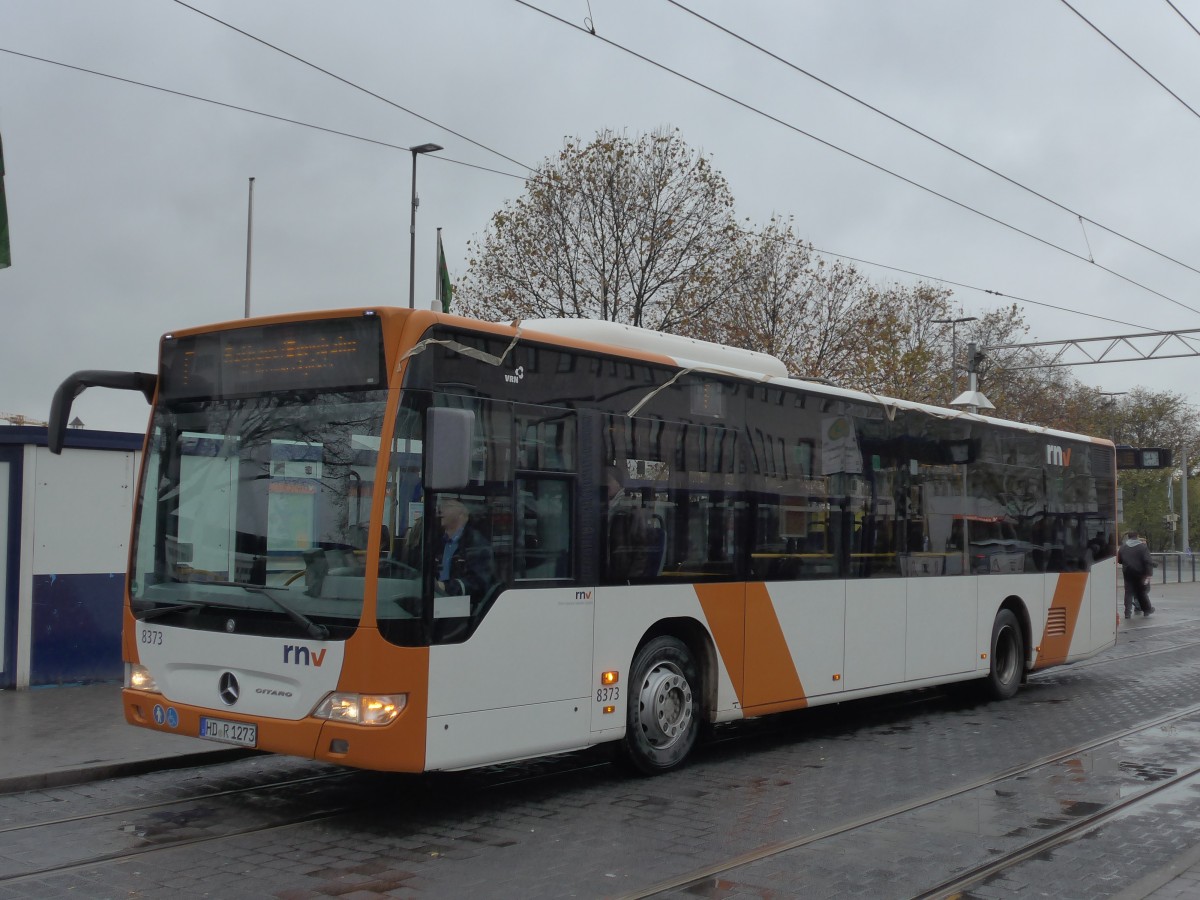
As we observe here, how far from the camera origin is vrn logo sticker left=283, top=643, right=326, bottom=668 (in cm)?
687

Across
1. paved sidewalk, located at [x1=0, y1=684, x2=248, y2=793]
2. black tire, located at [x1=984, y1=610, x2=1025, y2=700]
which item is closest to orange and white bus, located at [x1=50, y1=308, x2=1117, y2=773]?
paved sidewalk, located at [x1=0, y1=684, x2=248, y2=793]

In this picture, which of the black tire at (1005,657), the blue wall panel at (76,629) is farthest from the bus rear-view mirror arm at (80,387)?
the black tire at (1005,657)

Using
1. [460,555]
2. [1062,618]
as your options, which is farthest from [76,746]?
[1062,618]

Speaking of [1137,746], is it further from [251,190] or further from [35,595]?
[251,190]

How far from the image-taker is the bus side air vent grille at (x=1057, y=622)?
46.9 feet

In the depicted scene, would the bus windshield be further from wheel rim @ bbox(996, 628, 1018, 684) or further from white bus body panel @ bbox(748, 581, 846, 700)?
wheel rim @ bbox(996, 628, 1018, 684)

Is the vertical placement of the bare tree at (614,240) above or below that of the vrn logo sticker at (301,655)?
above

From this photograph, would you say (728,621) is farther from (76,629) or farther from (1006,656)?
(76,629)

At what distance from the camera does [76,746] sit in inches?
361

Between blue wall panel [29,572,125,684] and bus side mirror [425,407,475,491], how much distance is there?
6.60 m

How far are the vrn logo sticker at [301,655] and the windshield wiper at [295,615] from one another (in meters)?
0.08

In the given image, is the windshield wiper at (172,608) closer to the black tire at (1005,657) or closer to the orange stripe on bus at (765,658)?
the orange stripe on bus at (765,658)

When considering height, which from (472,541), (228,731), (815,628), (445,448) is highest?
(445,448)

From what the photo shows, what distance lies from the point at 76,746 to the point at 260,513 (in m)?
3.22
